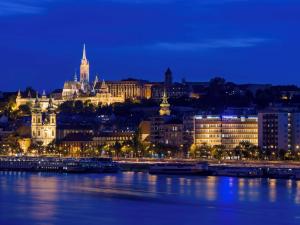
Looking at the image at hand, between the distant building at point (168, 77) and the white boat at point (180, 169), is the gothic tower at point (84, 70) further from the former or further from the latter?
the white boat at point (180, 169)

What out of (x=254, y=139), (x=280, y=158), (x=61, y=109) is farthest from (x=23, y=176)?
(x=61, y=109)

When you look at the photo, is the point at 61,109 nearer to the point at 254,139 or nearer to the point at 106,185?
the point at 254,139

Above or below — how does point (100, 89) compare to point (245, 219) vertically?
above

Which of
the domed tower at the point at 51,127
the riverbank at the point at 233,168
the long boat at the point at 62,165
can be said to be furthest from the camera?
the domed tower at the point at 51,127

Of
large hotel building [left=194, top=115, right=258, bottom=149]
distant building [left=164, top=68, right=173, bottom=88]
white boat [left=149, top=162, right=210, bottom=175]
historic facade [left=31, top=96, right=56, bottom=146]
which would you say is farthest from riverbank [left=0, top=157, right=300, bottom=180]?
distant building [left=164, top=68, right=173, bottom=88]

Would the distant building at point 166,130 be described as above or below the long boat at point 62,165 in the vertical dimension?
above

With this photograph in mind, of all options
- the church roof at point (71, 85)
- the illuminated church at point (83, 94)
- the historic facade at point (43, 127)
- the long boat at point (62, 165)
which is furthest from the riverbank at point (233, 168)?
the church roof at point (71, 85)

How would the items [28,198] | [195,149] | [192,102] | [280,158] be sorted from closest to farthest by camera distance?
[28,198]
[280,158]
[195,149]
[192,102]

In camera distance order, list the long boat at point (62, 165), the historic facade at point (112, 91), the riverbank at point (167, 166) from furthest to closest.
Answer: the historic facade at point (112, 91)
the long boat at point (62, 165)
the riverbank at point (167, 166)
